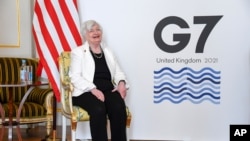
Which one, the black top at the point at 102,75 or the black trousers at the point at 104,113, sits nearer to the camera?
the black trousers at the point at 104,113

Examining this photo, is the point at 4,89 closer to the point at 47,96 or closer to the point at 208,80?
the point at 47,96

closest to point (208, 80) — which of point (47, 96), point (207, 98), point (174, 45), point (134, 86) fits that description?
point (207, 98)

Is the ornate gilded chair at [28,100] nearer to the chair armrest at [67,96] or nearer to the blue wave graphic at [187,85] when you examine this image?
the chair armrest at [67,96]

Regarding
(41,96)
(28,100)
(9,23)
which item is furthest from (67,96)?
(9,23)

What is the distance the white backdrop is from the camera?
4.23 meters

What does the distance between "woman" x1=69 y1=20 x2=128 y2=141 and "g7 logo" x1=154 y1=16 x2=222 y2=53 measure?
2.36 ft

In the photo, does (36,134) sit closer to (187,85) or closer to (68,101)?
(68,101)

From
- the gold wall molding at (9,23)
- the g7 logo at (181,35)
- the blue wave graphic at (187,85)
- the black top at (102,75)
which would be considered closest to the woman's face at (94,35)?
the black top at (102,75)

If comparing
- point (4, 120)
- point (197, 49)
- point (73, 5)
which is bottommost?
point (4, 120)

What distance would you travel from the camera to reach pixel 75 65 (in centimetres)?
376

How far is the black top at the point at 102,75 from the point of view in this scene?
376 centimetres

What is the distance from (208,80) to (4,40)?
3050 millimetres

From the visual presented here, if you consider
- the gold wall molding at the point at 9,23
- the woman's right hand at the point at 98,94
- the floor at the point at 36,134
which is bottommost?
the floor at the point at 36,134

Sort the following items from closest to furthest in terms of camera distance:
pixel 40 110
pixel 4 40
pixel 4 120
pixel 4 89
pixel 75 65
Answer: pixel 75 65 < pixel 4 120 < pixel 40 110 < pixel 4 89 < pixel 4 40
